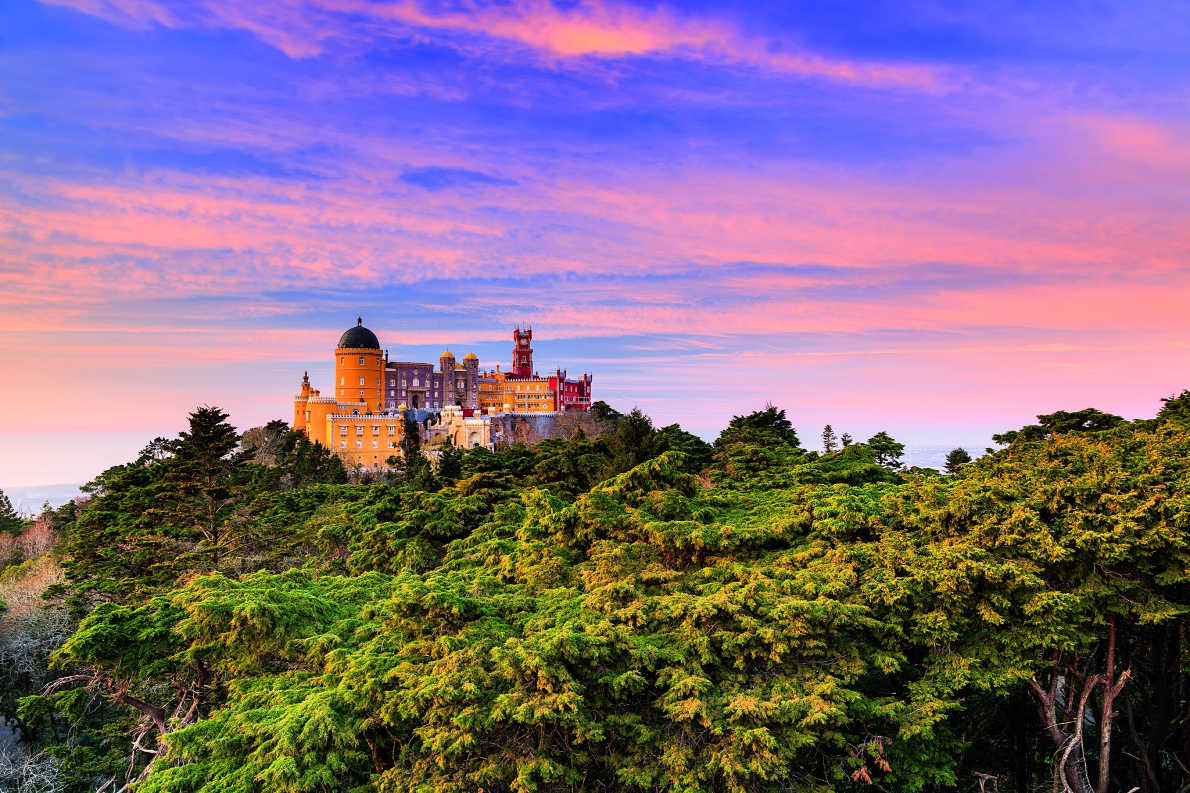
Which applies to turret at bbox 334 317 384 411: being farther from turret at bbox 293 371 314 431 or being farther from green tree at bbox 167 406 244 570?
green tree at bbox 167 406 244 570

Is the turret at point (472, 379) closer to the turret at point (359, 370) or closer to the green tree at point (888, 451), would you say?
the turret at point (359, 370)

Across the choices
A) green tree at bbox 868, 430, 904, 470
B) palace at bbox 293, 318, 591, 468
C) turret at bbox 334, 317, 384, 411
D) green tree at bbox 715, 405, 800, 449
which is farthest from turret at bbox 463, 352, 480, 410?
green tree at bbox 868, 430, 904, 470

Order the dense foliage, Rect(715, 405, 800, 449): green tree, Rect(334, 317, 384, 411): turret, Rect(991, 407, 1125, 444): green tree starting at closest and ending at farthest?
the dense foliage, Rect(991, 407, 1125, 444): green tree, Rect(715, 405, 800, 449): green tree, Rect(334, 317, 384, 411): turret

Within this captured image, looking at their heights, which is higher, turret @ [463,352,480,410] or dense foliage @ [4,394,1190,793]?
turret @ [463,352,480,410]

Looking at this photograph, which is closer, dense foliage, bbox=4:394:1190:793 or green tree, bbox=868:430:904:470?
dense foliage, bbox=4:394:1190:793

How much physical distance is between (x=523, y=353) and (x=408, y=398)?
1841cm

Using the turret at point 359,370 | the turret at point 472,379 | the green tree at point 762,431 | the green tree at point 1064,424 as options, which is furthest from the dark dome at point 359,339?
the green tree at point 1064,424

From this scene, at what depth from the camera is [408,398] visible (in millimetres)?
83875

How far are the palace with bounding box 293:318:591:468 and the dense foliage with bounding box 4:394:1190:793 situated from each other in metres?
51.5

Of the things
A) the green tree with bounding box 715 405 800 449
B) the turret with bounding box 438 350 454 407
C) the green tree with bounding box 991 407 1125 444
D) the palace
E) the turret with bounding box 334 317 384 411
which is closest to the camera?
the green tree with bounding box 991 407 1125 444

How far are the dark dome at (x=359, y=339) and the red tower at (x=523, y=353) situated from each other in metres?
21.1

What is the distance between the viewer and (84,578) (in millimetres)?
23125

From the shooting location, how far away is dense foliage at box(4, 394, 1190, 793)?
9.80 m

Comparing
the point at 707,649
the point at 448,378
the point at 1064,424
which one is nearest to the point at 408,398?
the point at 448,378
